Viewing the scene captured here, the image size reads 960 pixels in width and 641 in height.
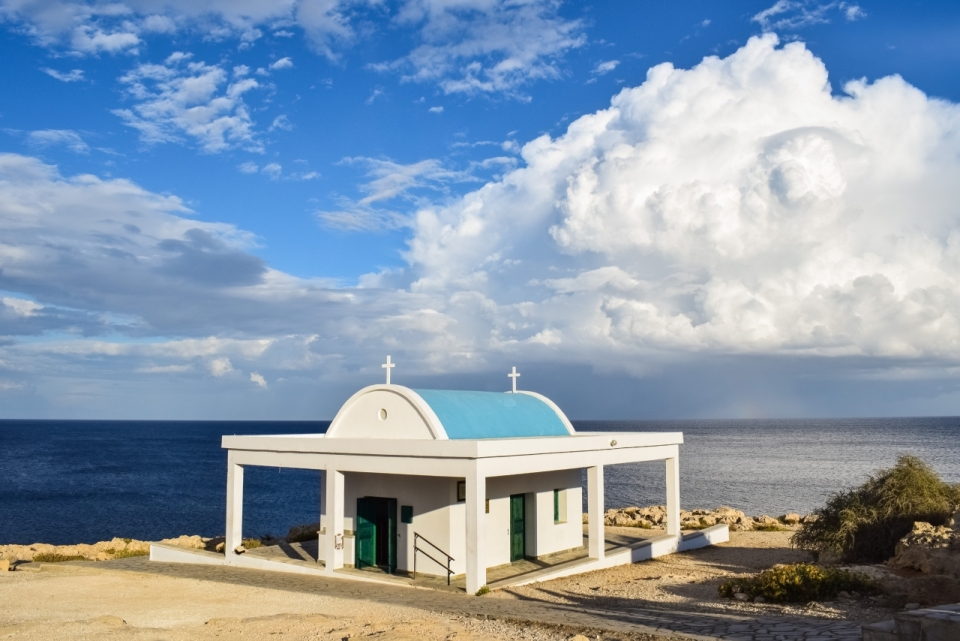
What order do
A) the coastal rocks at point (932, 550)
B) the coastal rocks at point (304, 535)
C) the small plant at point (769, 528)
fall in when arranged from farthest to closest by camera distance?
the small plant at point (769, 528) < the coastal rocks at point (304, 535) < the coastal rocks at point (932, 550)

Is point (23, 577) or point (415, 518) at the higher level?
point (415, 518)

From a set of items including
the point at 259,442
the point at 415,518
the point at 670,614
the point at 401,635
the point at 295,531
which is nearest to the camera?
the point at 401,635

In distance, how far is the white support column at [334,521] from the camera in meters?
19.0

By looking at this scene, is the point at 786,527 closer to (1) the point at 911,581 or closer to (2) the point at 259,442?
(1) the point at 911,581

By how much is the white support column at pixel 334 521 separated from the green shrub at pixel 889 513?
1220 cm

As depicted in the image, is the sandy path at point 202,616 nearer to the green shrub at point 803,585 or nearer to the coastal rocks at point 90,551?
the green shrub at point 803,585

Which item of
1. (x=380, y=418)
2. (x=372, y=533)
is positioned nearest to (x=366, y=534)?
(x=372, y=533)

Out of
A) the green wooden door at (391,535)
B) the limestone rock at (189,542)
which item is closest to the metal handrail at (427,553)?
the green wooden door at (391,535)

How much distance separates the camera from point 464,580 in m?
17.6

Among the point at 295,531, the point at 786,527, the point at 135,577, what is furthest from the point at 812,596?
the point at 295,531

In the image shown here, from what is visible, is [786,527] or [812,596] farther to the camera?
[786,527]

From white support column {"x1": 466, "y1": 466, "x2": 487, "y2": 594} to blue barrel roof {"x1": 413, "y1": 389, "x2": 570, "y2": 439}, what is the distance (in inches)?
87.8

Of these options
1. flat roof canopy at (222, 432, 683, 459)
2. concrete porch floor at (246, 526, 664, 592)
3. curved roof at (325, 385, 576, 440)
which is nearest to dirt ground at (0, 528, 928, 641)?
concrete porch floor at (246, 526, 664, 592)

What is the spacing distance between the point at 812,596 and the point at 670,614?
9.18 feet
